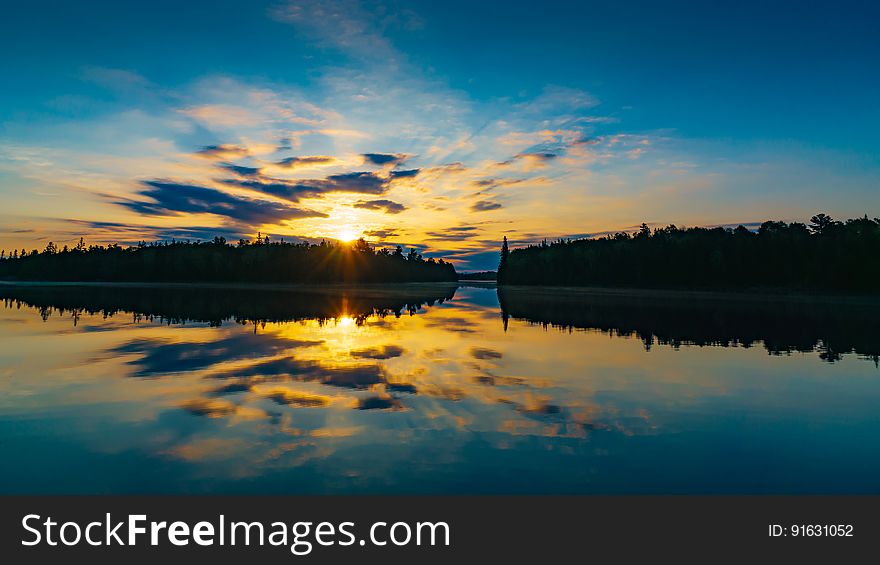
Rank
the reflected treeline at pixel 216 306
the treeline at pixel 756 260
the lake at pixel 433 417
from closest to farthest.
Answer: the lake at pixel 433 417, the reflected treeline at pixel 216 306, the treeline at pixel 756 260

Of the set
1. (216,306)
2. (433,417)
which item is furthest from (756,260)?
(433,417)

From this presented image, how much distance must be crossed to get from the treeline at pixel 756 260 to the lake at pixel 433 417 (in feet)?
290

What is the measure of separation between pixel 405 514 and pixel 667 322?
36.6 m

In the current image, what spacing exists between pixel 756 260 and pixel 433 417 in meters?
126

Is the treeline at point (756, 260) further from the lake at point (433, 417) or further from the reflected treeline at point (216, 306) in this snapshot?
the lake at point (433, 417)

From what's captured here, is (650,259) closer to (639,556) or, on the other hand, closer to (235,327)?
(235,327)

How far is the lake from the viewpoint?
8.78 m

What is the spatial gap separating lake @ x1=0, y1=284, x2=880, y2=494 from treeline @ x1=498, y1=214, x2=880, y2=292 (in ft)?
290

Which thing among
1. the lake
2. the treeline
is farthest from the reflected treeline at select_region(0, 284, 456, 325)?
the treeline

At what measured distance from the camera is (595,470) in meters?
9.17

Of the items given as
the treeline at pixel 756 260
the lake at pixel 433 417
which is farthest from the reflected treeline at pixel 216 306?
the treeline at pixel 756 260

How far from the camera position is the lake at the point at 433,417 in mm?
8781

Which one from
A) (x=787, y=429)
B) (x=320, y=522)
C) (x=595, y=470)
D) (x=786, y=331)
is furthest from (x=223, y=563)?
A: (x=786, y=331)

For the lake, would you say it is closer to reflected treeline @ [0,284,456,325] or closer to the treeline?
reflected treeline @ [0,284,456,325]
